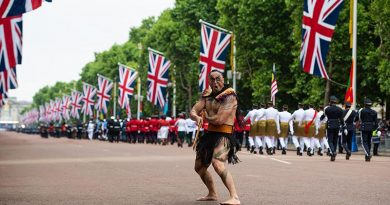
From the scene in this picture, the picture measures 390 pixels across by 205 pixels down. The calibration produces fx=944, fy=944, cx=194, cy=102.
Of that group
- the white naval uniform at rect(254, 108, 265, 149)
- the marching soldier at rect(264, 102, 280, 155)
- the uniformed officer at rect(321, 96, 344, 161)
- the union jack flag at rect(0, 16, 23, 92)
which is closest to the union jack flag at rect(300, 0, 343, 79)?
the marching soldier at rect(264, 102, 280, 155)

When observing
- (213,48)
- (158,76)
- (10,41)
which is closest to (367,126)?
(10,41)

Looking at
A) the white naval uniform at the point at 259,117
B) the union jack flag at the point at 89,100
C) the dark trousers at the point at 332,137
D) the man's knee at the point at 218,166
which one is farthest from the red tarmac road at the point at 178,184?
the union jack flag at the point at 89,100

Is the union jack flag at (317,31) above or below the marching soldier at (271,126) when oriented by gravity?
above

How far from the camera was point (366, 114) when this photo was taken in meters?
27.6

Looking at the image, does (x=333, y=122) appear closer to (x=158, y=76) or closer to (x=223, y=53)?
(x=223, y=53)

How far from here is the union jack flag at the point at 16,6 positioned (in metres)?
25.1

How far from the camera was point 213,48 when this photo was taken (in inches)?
1822

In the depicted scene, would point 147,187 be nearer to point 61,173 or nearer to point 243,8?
point 61,173

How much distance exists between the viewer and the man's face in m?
12.4

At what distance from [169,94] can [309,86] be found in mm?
38371

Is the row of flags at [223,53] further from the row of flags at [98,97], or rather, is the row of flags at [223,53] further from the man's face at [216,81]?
the man's face at [216,81]

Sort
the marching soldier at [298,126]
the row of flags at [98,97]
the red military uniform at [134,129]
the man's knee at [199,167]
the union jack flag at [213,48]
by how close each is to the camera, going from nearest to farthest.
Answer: the man's knee at [199,167]
the marching soldier at [298,126]
the union jack flag at [213,48]
the red military uniform at [134,129]
the row of flags at [98,97]

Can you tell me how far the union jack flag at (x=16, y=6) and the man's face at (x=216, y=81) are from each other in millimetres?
13378

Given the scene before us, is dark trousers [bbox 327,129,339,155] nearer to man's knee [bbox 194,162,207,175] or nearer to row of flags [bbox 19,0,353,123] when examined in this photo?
row of flags [bbox 19,0,353,123]
